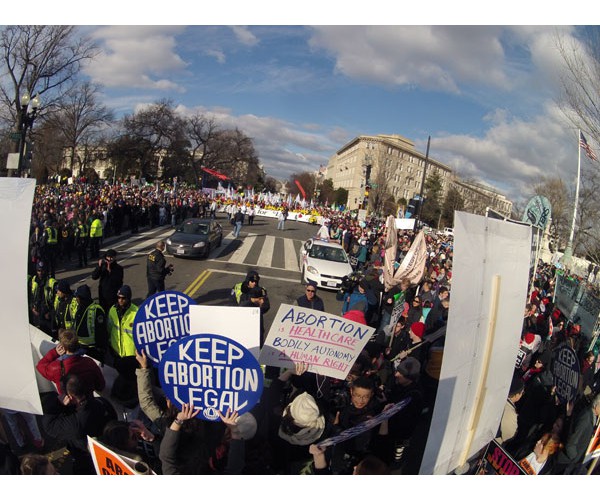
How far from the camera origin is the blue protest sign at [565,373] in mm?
4531

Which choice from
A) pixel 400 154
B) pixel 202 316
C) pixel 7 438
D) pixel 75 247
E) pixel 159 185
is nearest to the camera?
pixel 202 316

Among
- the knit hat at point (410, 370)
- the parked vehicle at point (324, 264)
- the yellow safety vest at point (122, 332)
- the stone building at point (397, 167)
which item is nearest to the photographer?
the knit hat at point (410, 370)

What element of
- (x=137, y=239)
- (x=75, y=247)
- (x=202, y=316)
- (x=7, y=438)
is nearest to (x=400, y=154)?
(x=137, y=239)

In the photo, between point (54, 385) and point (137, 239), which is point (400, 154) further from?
point (54, 385)

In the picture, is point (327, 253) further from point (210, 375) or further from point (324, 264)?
point (210, 375)

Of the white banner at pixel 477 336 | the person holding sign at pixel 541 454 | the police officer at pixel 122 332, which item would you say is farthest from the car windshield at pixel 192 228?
the person holding sign at pixel 541 454

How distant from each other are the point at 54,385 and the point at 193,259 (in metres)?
5.26

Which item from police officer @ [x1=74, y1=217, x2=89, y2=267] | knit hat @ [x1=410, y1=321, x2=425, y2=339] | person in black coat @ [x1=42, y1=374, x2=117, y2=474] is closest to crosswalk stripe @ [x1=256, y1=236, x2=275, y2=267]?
police officer @ [x1=74, y1=217, x2=89, y2=267]

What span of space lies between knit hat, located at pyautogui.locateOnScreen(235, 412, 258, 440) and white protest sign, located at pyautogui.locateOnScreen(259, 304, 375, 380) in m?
0.57

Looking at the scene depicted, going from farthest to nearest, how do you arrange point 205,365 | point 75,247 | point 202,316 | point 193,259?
point 193,259 < point 75,247 < point 202,316 < point 205,365

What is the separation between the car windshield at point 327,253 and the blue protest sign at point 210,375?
294 inches

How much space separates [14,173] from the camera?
8.43m

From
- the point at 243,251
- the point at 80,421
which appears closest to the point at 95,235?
the point at 243,251

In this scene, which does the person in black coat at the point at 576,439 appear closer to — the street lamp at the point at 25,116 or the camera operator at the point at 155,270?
the camera operator at the point at 155,270
